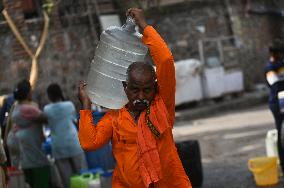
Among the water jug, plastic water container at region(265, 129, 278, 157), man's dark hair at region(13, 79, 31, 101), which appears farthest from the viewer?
plastic water container at region(265, 129, 278, 157)

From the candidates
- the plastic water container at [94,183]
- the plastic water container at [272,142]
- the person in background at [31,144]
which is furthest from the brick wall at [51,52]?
the plastic water container at [94,183]

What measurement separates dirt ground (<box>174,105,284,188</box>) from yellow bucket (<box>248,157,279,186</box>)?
0.11m

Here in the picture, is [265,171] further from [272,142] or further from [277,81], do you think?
[277,81]

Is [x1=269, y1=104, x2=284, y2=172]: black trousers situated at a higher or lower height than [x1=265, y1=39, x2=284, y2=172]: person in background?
lower

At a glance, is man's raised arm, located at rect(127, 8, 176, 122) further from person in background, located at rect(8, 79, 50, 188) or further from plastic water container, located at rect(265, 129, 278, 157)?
plastic water container, located at rect(265, 129, 278, 157)

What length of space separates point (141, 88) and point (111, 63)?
3.75 ft

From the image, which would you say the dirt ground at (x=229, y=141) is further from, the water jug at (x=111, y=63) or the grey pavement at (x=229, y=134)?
the water jug at (x=111, y=63)

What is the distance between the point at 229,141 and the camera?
43.1 ft

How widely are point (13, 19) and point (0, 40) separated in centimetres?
60

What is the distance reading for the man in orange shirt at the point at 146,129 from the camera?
4.14 metres

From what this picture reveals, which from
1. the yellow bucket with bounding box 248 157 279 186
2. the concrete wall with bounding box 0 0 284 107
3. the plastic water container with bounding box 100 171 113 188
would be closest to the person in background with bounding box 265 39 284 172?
the yellow bucket with bounding box 248 157 279 186

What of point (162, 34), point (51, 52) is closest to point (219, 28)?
point (162, 34)

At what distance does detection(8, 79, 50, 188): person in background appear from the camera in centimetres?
822

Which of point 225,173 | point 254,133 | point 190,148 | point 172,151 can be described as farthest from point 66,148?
point 254,133
